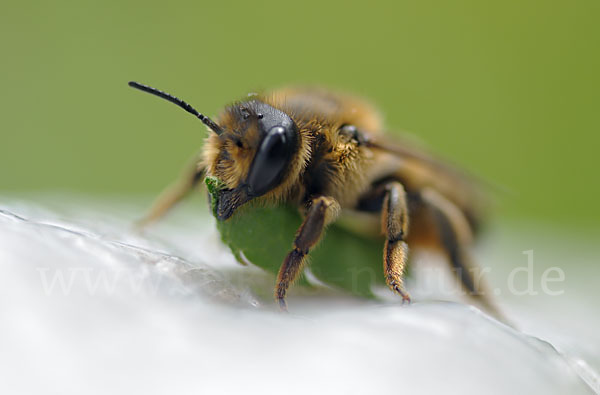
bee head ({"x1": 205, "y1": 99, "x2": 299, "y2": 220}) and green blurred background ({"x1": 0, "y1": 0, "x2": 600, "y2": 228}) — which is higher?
green blurred background ({"x1": 0, "y1": 0, "x2": 600, "y2": 228})

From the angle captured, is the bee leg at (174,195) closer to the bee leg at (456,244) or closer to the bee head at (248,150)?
the bee head at (248,150)

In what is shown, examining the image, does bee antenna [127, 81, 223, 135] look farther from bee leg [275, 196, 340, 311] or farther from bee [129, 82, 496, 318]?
bee leg [275, 196, 340, 311]

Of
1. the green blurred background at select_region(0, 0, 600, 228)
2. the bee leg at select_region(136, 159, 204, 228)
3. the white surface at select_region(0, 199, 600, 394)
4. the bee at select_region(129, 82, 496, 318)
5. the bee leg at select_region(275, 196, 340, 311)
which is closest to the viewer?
the white surface at select_region(0, 199, 600, 394)

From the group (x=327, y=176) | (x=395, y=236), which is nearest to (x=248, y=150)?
(x=327, y=176)

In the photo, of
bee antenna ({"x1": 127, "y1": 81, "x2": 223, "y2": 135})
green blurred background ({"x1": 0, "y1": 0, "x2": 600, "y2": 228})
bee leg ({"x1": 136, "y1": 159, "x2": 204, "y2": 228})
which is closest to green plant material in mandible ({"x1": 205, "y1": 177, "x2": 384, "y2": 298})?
bee antenna ({"x1": 127, "y1": 81, "x2": 223, "y2": 135})

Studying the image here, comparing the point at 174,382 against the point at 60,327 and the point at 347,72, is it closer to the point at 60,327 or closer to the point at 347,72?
the point at 60,327

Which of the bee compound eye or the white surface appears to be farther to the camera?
the bee compound eye

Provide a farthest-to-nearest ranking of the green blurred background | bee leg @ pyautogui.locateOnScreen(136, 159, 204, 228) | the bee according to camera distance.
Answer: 1. the green blurred background
2. bee leg @ pyautogui.locateOnScreen(136, 159, 204, 228)
3. the bee
